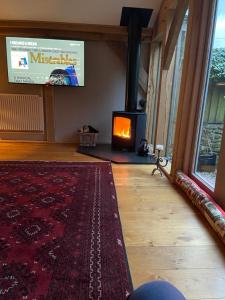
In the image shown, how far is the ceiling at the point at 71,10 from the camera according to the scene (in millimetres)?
3475

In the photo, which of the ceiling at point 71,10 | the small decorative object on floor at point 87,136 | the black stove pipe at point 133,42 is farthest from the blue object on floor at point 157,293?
the ceiling at point 71,10

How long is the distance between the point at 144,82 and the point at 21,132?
2.50 metres

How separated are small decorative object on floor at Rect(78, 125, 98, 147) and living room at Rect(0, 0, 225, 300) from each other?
23 centimetres

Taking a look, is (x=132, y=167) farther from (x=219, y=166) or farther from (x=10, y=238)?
(x=10, y=238)

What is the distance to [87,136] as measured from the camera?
13.7 feet

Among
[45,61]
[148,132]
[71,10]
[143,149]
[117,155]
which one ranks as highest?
[71,10]

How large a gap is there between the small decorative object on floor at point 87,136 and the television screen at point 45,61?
2.73ft

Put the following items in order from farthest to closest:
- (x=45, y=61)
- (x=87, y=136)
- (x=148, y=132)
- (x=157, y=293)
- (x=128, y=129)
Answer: (x=148, y=132) < (x=87, y=136) < (x=45, y=61) < (x=128, y=129) < (x=157, y=293)

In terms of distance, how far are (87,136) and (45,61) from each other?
147 centimetres

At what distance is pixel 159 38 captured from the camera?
3.83 metres

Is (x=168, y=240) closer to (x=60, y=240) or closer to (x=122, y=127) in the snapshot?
(x=60, y=240)

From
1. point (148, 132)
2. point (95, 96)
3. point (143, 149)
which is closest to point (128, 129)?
point (143, 149)

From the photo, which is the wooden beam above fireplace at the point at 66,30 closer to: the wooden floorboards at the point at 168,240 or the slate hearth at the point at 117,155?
the slate hearth at the point at 117,155

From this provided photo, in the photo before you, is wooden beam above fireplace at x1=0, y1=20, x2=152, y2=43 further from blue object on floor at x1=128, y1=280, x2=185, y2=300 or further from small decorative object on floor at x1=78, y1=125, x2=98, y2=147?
blue object on floor at x1=128, y1=280, x2=185, y2=300
